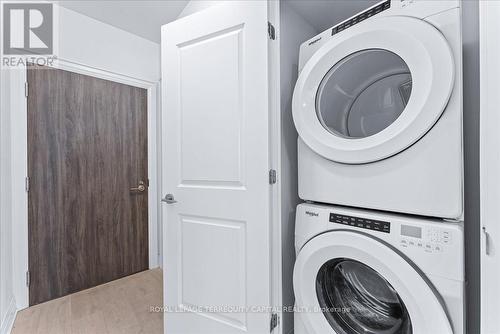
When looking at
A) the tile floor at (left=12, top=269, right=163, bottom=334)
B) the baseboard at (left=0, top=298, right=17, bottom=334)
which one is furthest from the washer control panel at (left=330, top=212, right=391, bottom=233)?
the baseboard at (left=0, top=298, right=17, bottom=334)

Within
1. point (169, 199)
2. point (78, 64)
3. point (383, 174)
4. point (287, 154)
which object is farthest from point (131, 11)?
point (383, 174)

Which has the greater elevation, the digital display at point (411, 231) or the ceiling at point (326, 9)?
the ceiling at point (326, 9)

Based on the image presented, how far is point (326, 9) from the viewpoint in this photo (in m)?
1.55

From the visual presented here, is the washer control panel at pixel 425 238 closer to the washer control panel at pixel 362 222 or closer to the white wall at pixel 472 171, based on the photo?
the washer control panel at pixel 362 222

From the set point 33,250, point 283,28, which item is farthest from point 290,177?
point 33,250

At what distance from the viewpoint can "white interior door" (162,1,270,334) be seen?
4.22 ft

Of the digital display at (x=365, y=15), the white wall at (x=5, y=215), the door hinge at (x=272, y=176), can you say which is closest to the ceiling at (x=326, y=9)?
the digital display at (x=365, y=15)

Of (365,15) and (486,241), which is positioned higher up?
(365,15)

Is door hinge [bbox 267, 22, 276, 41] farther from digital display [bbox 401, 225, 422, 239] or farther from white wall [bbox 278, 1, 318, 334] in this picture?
digital display [bbox 401, 225, 422, 239]

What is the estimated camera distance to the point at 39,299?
2018mm

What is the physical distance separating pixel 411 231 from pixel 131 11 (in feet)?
8.30

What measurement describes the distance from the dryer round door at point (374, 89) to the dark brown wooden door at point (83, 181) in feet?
6.16

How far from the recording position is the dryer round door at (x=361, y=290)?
85 cm

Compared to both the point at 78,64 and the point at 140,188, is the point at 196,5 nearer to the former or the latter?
the point at 78,64
